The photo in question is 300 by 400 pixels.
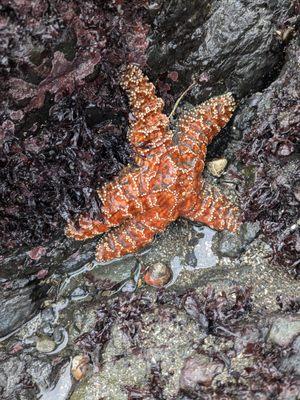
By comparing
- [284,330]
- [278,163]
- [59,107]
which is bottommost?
[284,330]

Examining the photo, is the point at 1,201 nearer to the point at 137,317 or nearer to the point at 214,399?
the point at 137,317

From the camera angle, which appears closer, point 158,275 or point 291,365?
point 291,365

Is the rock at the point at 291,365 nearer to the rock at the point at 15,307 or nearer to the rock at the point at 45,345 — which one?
the rock at the point at 45,345

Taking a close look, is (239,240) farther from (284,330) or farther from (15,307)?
(15,307)

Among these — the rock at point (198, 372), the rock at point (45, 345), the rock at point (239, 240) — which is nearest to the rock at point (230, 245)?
the rock at point (239, 240)

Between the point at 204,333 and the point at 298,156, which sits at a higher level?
the point at 298,156

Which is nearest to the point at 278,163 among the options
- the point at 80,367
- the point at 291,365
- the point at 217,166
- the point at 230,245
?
the point at 217,166

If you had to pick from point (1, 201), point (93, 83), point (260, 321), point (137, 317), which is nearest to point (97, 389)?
point (137, 317)
